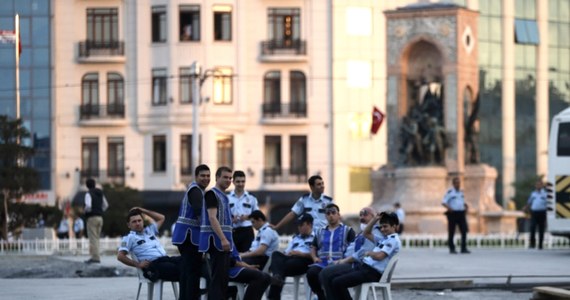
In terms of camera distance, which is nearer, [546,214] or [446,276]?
[446,276]

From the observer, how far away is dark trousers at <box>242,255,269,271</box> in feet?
74.4

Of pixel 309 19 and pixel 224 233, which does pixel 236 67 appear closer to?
pixel 309 19

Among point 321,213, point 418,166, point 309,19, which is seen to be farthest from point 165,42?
A: point 321,213

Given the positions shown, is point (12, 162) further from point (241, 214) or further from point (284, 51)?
point (241, 214)

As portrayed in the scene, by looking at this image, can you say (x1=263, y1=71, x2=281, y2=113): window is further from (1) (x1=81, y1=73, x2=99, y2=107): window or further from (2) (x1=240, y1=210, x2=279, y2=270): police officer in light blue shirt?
(2) (x1=240, y1=210, x2=279, y2=270): police officer in light blue shirt

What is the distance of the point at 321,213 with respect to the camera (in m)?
23.6

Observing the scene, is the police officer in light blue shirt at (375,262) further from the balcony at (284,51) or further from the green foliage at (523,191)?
the green foliage at (523,191)

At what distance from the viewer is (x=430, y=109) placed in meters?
49.3

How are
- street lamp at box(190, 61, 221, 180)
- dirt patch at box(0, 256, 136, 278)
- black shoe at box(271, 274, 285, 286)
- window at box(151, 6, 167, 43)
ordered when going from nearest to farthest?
black shoe at box(271, 274, 285, 286) < dirt patch at box(0, 256, 136, 278) < street lamp at box(190, 61, 221, 180) < window at box(151, 6, 167, 43)

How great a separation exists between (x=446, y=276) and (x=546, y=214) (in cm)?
1366

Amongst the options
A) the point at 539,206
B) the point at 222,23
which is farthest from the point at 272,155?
the point at 539,206

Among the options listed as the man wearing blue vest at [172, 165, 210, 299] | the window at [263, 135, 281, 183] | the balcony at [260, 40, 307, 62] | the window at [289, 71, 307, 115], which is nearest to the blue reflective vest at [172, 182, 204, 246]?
the man wearing blue vest at [172, 165, 210, 299]

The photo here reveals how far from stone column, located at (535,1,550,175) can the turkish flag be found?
42.8 feet

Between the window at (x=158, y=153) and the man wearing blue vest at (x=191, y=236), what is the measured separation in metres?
53.7
